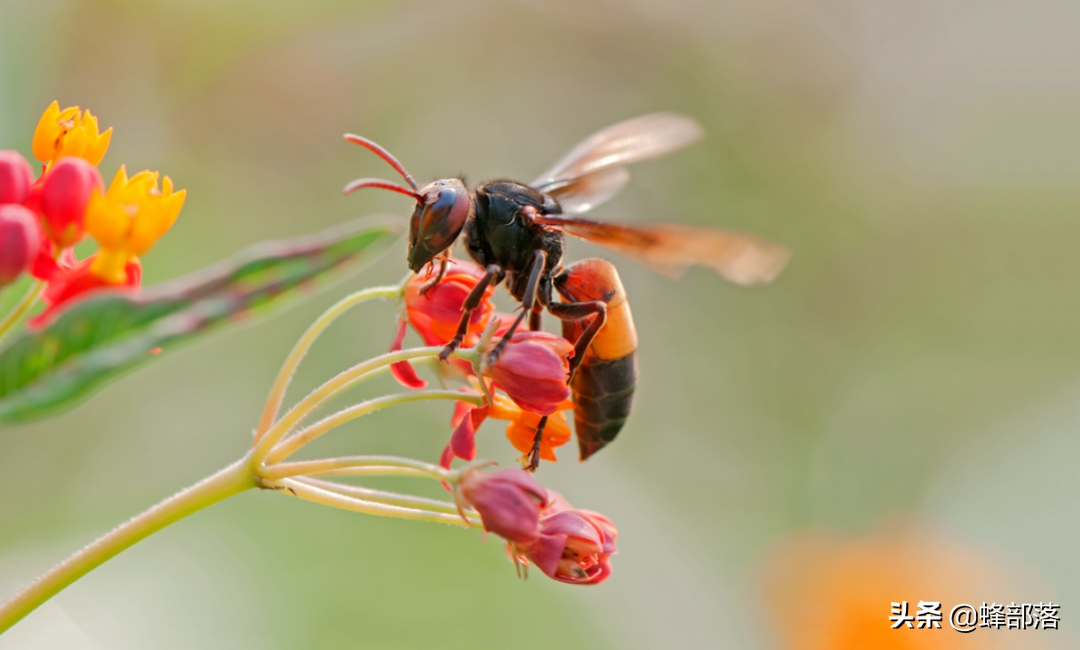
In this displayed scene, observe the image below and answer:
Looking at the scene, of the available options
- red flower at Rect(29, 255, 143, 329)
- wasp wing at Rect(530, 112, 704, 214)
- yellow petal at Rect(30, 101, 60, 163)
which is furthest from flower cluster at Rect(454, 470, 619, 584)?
wasp wing at Rect(530, 112, 704, 214)

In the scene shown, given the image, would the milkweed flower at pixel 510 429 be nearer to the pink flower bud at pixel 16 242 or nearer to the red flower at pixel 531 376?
the red flower at pixel 531 376

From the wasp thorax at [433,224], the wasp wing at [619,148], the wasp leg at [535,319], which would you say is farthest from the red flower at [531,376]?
the wasp wing at [619,148]

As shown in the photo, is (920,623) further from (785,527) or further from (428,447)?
(428,447)

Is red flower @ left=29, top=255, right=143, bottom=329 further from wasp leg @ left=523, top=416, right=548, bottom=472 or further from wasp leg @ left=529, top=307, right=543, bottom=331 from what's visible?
wasp leg @ left=529, top=307, right=543, bottom=331

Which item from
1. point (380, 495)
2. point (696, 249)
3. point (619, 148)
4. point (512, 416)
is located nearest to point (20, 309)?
point (380, 495)

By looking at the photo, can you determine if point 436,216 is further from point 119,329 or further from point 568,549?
point 119,329

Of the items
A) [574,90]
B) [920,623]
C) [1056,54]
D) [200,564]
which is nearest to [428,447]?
[200,564]
